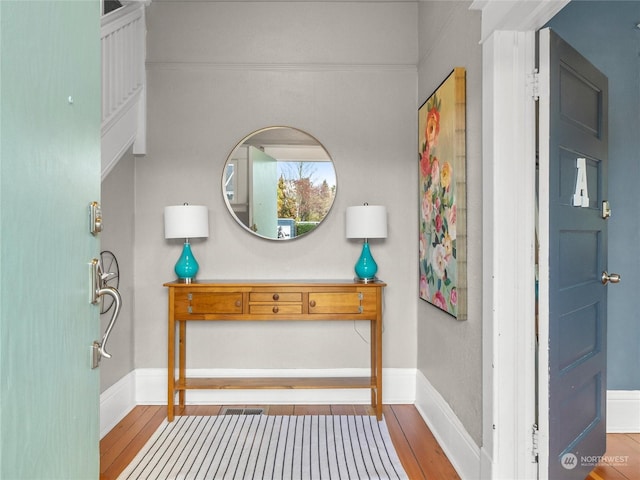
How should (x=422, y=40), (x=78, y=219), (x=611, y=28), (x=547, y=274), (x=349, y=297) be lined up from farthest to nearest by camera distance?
(x=422, y=40), (x=349, y=297), (x=611, y=28), (x=547, y=274), (x=78, y=219)

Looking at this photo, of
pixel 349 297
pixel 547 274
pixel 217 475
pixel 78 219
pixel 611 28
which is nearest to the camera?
pixel 78 219

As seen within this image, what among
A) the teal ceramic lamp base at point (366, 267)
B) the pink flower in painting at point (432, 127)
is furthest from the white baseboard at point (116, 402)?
the pink flower in painting at point (432, 127)

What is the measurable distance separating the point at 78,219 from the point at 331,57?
8.84ft

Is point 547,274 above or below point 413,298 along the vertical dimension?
above

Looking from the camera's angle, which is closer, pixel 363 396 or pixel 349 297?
pixel 349 297

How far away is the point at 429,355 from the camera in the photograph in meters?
2.95

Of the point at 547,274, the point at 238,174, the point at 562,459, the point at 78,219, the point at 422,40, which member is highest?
the point at 422,40

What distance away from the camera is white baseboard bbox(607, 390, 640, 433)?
2.69 metres

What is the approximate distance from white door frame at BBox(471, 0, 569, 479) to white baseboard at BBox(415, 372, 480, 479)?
0.55 ft

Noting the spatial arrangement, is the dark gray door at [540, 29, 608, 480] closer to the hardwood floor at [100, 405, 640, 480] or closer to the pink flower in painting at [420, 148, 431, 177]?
the hardwood floor at [100, 405, 640, 480]

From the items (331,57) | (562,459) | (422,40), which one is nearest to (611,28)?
(422,40)

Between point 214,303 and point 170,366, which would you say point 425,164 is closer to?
point 214,303

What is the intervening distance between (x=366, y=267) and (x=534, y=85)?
154 cm

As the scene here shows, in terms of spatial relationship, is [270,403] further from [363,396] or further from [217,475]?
[217,475]
